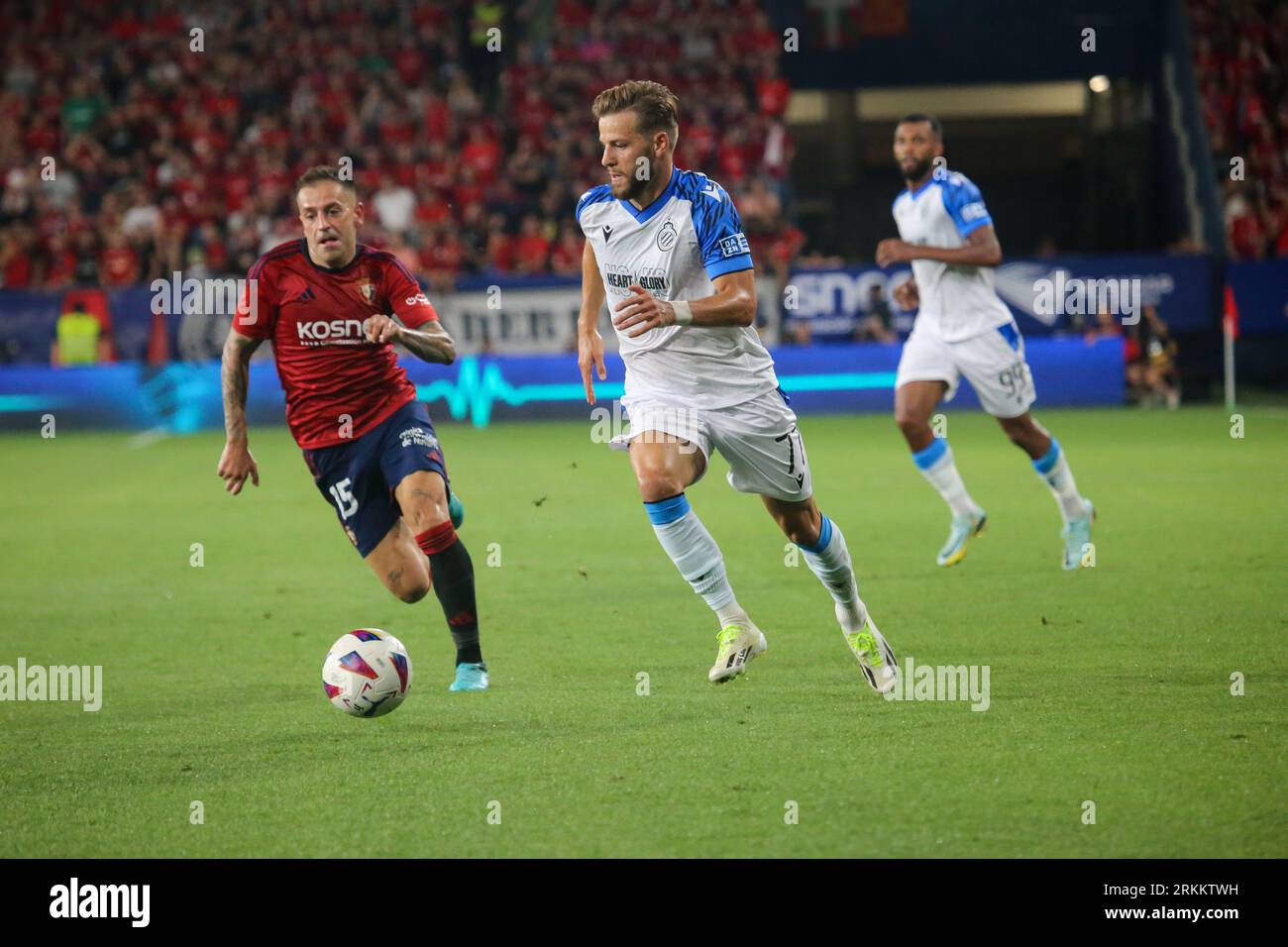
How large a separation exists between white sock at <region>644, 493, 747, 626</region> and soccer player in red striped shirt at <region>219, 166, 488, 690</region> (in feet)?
3.13

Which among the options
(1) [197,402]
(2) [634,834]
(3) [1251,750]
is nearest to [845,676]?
(3) [1251,750]

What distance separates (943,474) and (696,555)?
396 centimetres

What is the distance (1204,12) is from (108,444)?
1923 cm

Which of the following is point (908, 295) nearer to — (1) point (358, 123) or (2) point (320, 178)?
(2) point (320, 178)

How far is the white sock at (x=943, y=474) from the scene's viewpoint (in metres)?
10.0

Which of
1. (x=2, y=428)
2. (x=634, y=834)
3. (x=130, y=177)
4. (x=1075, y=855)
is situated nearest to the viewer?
(x=1075, y=855)

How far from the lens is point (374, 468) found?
7.13 m

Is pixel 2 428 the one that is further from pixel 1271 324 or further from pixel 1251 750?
pixel 1251 750

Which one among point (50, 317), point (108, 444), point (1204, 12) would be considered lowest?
point (108, 444)

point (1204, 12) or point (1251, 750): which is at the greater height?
point (1204, 12)

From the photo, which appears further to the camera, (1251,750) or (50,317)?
(50,317)

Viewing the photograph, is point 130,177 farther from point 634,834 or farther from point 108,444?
point 634,834

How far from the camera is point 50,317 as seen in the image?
23000 mm
